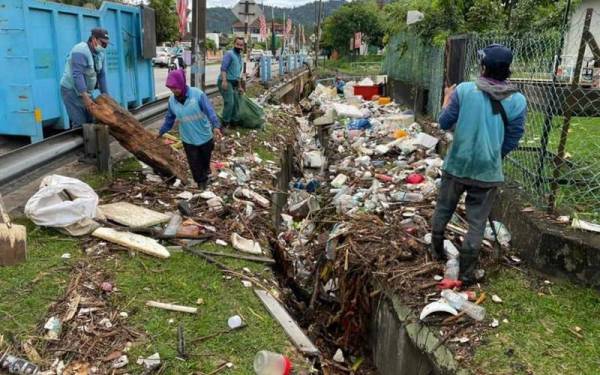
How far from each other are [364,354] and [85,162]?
3883mm

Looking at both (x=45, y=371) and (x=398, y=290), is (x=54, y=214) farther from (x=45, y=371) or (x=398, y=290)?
(x=398, y=290)

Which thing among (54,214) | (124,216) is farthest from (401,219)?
(54,214)

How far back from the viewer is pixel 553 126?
4.46 m

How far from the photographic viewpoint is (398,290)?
3865mm

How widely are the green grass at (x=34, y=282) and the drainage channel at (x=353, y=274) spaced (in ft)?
6.11

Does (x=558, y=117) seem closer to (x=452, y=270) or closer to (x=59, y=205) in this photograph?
(x=452, y=270)

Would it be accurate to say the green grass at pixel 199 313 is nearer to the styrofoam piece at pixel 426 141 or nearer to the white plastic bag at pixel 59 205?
the white plastic bag at pixel 59 205

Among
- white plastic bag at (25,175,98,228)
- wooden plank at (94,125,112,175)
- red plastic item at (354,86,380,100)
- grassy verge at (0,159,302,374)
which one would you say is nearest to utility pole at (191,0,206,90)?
wooden plank at (94,125,112,175)

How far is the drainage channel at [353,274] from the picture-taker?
149 inches

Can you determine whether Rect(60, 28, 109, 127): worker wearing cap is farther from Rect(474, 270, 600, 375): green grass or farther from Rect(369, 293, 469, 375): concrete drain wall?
Rect(474, 270, 600, 375): green grass

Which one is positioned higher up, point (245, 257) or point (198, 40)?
point (198, 40)

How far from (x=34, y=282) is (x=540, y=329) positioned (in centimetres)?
352

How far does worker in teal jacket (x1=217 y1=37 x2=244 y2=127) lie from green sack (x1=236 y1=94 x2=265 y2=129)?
9cm

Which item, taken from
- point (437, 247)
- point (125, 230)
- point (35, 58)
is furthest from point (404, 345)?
point (35, 58)
